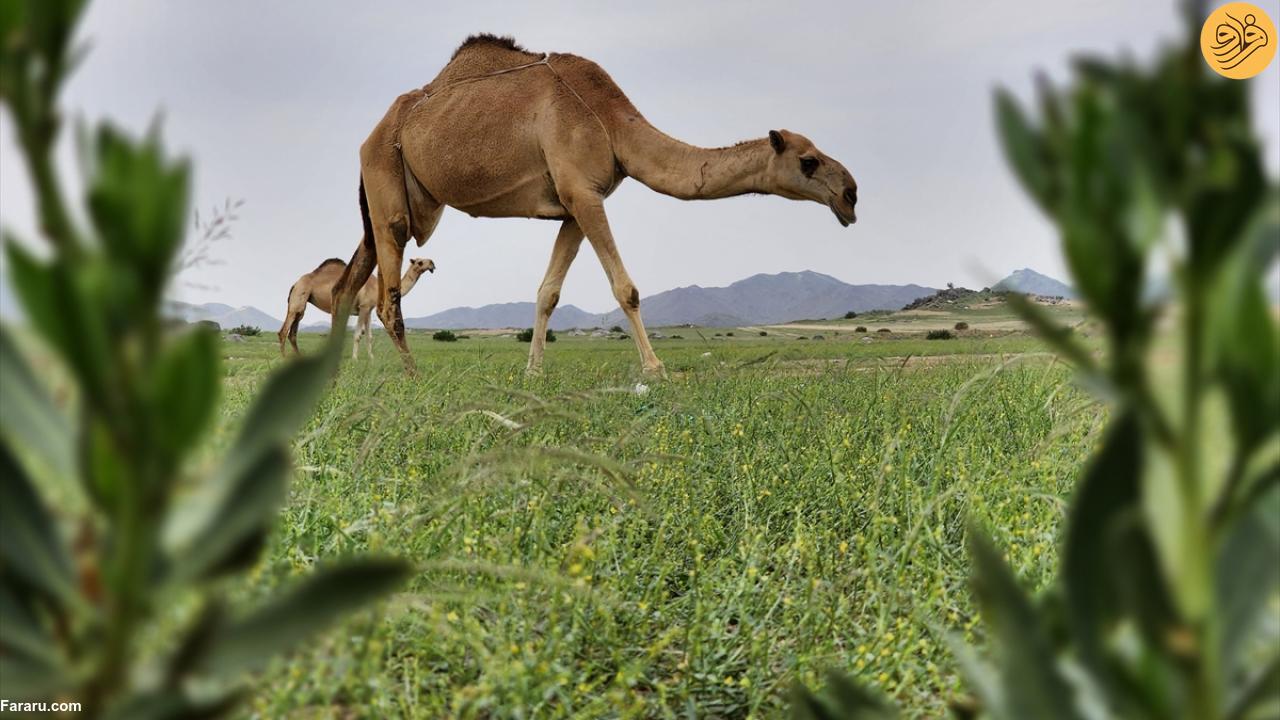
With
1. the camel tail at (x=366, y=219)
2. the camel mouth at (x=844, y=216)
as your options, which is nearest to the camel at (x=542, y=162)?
the camel mouth at (x=844, y=216)

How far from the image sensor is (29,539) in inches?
9.7

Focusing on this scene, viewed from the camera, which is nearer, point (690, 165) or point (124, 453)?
point (124, 453)

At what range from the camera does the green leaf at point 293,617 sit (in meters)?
0.24

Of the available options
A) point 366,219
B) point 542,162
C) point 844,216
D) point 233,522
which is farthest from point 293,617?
point 366,219

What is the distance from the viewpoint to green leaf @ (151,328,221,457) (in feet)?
0.69

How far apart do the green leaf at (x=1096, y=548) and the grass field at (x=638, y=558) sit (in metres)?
0.90

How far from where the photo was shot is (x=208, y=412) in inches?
8.6

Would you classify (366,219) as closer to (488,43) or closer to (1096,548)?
(488,43)

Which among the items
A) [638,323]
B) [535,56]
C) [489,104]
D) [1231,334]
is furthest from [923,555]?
[535,56]

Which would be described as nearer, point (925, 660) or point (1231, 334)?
point (1231, 334)

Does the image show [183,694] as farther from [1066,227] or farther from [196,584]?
[1066,227]

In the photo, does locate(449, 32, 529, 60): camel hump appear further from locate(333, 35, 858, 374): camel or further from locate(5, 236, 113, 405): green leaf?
locate(5, 236, 113, 405): green leaf

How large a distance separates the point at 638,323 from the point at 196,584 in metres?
6.14

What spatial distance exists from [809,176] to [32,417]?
20.2 ft
